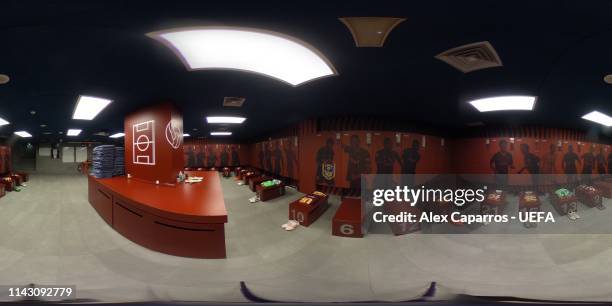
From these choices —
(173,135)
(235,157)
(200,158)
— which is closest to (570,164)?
(173,135)

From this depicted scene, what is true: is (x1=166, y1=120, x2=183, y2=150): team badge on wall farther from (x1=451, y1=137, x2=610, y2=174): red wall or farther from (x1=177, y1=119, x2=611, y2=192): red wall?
(x1=451, y1=137, x2=610, y2=174): red wall

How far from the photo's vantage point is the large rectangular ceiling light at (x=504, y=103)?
5.30 feet

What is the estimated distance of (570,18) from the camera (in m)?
0.86

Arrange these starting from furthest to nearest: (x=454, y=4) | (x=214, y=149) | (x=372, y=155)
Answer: (x=214, y=149), (x=372, y=155), (x=454, y=4)

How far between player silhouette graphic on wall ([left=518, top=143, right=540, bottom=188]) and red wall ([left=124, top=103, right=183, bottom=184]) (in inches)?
141

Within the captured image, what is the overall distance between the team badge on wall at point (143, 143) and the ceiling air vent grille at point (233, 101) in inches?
35.7

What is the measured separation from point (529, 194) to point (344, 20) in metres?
2.20

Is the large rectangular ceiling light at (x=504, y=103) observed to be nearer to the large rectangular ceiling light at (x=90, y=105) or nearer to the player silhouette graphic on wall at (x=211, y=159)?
the large rectangular ceiling light at (x=90, y=105)

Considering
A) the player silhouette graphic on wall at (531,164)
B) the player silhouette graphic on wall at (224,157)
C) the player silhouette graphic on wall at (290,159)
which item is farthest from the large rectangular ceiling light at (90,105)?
the player silhouette graphic on wall at (224,157)

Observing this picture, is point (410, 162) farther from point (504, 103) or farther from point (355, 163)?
point (504, 103)

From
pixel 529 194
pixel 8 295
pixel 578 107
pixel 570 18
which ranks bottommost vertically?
pixel 8 295

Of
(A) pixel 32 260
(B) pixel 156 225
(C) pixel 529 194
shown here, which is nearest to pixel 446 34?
(C) pixel 529 194

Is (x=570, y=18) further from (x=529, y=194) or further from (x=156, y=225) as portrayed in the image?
(x=156, y=225)

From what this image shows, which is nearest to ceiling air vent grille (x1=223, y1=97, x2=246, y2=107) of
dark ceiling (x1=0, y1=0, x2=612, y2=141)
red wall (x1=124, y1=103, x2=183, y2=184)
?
dark ceiling (x1=0, y1=0, x2=612, y2=141)
